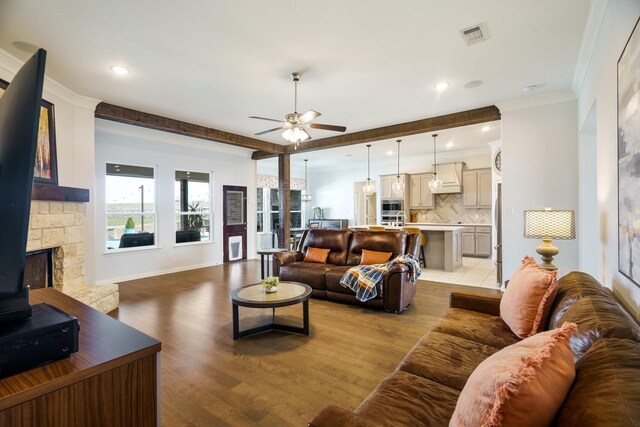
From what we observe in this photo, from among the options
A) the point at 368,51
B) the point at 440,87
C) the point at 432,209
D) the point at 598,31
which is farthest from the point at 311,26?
the point at 432,209

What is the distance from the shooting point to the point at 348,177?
10734 millimetres

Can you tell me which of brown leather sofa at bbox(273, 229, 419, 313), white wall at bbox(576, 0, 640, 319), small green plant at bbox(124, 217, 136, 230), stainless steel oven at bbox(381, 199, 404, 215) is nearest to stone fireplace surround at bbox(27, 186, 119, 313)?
small green plant at bbox(124, 217, 136, 230)

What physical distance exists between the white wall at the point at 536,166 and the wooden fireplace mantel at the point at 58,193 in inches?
230

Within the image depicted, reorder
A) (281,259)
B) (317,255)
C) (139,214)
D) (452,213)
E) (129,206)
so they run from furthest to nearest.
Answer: (452,213) < (139,214) < (129,206) < (317,255) < (281,259)

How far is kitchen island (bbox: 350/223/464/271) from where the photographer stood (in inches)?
241

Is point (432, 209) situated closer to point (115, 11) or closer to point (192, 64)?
point (192, 64)

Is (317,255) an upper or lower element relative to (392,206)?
lower

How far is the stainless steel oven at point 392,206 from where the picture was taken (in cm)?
896

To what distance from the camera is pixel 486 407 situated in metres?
0.86

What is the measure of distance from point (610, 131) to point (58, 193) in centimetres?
523

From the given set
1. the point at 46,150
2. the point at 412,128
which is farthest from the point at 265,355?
the point at 412,128

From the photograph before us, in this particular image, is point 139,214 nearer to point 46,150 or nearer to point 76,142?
point 76,142

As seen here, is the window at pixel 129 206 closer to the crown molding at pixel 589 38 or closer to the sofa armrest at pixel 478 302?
the sofa armrest at pixel 478 302

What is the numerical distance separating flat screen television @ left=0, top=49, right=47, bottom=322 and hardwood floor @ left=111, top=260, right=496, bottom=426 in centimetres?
149
